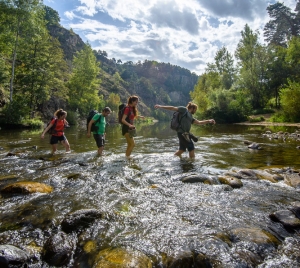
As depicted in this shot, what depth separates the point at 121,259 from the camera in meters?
2.85

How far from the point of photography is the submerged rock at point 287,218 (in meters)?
3.84

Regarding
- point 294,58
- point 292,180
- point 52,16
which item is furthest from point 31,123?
point 52,16

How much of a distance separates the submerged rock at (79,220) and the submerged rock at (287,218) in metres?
3.22

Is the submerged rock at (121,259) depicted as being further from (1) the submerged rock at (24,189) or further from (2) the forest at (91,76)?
(2) the forest at (91,76)

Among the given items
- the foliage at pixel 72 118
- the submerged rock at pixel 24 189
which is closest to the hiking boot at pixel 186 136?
the submerged rock at pixel 24 189

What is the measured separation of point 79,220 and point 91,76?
5216 centimetres

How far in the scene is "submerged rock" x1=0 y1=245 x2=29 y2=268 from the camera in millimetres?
2707

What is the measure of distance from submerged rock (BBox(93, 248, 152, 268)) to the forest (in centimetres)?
2811

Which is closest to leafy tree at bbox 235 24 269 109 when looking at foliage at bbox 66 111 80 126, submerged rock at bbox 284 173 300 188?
foliage at bbox 66 111 80 126

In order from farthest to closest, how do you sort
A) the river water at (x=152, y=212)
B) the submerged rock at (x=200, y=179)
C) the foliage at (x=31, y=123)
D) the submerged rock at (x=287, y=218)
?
1. the foliage at (x=31, y=123)
2. the submerged rock at (x=200, y=179)
3. the submerged rock at (x=287, y=218)
4. the river water at (x=152, y=212)

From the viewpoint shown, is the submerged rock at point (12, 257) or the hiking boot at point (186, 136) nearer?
the submerged rock at point (12, 257)

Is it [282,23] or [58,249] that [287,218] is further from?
[282,23]

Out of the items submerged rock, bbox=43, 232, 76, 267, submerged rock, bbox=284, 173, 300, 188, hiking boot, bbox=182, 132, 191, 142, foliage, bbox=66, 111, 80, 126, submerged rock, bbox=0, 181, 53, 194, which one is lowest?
submerged rock, bbox=284, 173, 300, 188

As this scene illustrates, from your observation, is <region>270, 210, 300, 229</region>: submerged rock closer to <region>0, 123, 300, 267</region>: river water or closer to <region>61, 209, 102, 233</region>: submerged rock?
<region>0, 123, 300, 267</region>: river water
